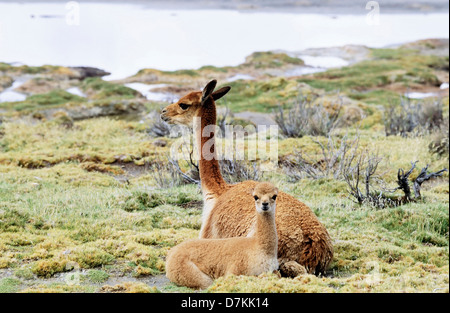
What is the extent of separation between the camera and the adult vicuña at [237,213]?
6.12 metres

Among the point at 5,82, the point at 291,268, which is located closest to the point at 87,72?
the point at 5,82

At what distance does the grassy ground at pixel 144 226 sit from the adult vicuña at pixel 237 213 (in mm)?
321

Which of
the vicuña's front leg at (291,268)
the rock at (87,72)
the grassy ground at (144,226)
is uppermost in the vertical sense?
the rock at (87,72)

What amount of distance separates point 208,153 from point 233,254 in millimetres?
1798

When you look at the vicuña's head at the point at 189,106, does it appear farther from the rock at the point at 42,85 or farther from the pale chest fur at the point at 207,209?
the rock at the point at 42,85

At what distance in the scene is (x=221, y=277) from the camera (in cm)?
562

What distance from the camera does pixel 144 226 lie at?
343 inches

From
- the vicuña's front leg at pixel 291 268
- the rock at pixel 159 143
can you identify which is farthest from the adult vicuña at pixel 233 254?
the rock at pixel 159 143

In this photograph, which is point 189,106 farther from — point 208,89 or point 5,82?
point 5,82

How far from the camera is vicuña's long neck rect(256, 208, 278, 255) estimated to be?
18.2ft

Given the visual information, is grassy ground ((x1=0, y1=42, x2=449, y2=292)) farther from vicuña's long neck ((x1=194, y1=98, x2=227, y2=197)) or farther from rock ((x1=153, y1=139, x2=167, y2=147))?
vicuña's long neck ((x1=194, y1=98, x2=227, y2=197))
